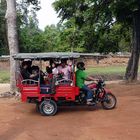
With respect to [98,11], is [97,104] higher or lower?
Answer: lower

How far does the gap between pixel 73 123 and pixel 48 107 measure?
1868 millimetres

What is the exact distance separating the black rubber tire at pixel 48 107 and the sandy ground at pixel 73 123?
0.20m

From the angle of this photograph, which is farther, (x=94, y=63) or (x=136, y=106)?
(x=94, y=63)

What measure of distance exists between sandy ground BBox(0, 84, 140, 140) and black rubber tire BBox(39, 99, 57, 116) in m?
0.20

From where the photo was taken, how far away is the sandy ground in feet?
36.4

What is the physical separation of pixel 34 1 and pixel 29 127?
14839mm

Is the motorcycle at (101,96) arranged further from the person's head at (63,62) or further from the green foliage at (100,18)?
the green foliage at (100,18)

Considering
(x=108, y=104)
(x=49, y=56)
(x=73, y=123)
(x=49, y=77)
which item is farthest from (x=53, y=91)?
(x=73, y=123)

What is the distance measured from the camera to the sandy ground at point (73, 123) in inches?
437

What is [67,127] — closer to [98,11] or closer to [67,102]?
[67,102]

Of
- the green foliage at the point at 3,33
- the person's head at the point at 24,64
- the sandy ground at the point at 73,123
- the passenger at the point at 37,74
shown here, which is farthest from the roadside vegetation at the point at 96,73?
the sandy ground at the point at 73,123

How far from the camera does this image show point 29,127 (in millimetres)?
12422

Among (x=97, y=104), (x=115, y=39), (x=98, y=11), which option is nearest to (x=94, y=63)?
(x=115, y=39)

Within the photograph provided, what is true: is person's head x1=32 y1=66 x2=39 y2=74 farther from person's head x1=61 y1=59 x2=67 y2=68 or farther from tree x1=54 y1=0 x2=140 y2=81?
tree x1=54 y1=0 x2=140 y2=81
